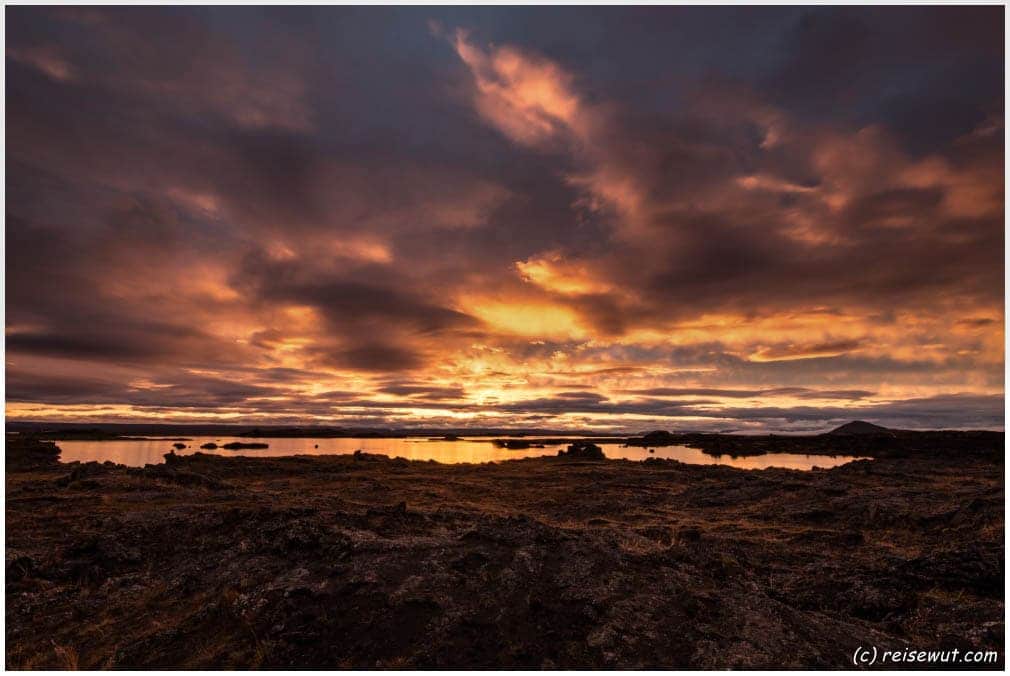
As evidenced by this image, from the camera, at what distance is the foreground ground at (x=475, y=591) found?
31.7 ft

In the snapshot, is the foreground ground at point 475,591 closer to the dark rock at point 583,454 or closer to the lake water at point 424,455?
the lake water at point 424,455

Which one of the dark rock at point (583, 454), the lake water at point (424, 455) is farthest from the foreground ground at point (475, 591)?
the dark rock at point (583, 454)

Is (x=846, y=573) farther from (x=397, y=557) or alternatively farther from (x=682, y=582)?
(x=397, y=557)

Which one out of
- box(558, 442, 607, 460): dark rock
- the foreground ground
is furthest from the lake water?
the foreground ground

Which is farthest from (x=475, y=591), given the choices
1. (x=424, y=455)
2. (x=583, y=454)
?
(x=424, y=455)

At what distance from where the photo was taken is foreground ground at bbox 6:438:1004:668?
9.67m

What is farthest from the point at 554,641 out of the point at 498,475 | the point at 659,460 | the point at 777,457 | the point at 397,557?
the point at 777,457

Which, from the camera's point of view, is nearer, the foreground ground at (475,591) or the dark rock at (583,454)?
the foreground ground at (475,591)

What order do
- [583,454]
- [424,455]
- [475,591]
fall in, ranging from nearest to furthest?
[475,591]
[583,454]
[424,455]

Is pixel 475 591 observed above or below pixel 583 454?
above

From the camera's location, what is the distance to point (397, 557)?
13039 mm

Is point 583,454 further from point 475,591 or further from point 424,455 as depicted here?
point 475,591

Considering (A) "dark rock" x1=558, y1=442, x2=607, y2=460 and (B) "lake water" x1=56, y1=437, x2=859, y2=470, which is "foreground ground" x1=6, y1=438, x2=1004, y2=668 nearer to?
(B) "lake water" x1=56, y1=437, x2=859, y2=470

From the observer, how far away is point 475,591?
37.4 ft
